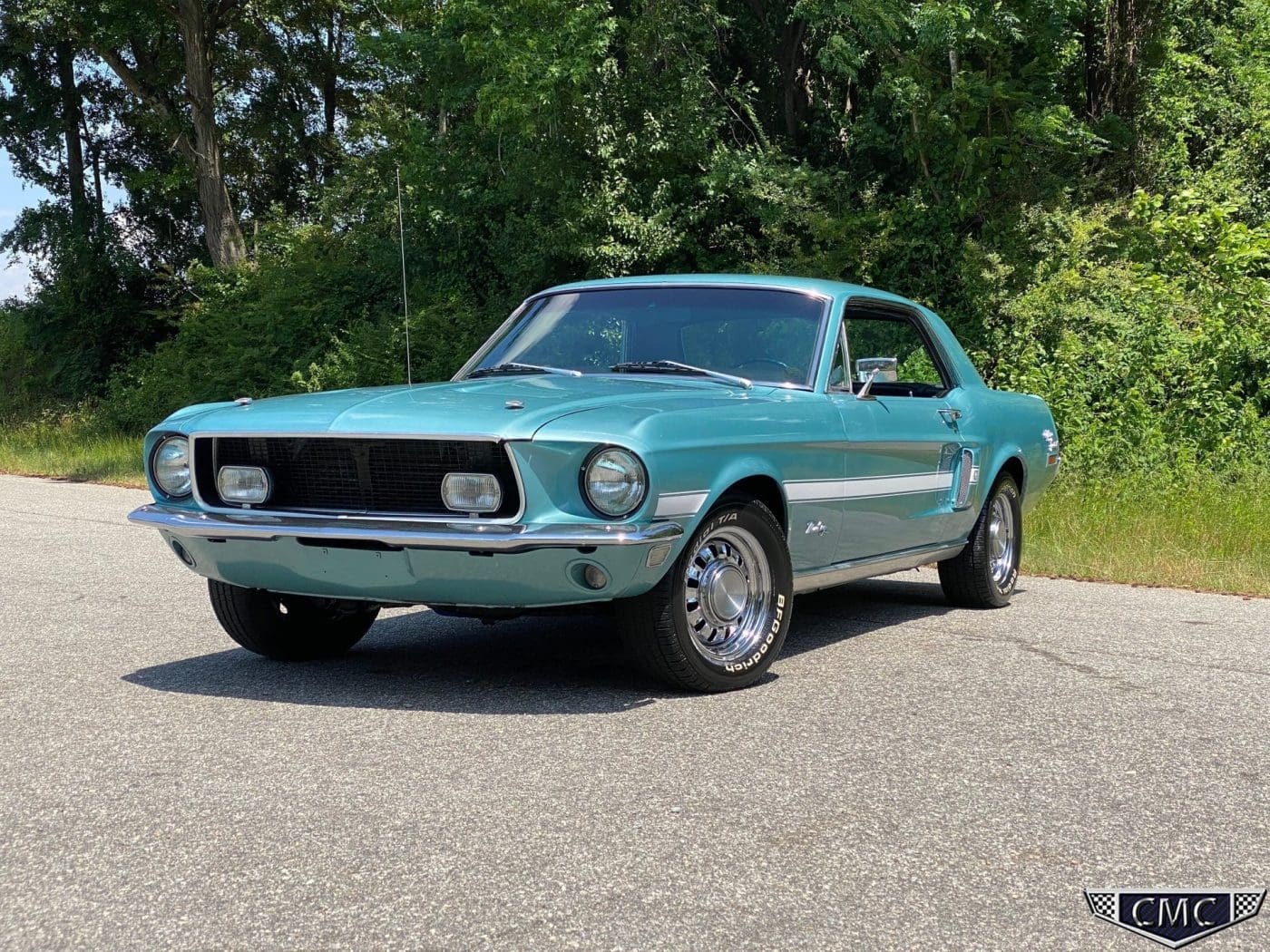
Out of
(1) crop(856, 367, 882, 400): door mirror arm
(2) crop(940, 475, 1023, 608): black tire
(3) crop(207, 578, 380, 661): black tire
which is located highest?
(1) crop(856, 367, 882, 400): door mirror arm

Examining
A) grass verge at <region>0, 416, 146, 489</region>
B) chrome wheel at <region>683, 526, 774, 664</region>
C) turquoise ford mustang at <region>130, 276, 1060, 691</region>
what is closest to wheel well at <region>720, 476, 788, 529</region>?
turquoise ford mustang at <region>130, 276, 1060, 691</region>

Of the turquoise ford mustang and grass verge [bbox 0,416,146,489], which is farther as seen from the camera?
grass verge [bbox 0,416,146,489]

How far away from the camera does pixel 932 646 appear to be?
261 inches

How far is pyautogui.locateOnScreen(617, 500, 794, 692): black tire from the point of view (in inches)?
206

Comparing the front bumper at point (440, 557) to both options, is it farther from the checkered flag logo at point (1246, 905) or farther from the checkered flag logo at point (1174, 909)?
the checkered flag logo at point (1246, 905)

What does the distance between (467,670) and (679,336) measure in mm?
1695

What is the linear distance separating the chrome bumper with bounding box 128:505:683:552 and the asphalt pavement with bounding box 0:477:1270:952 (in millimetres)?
591

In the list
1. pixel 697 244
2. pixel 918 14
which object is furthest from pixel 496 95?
pixel 918 14

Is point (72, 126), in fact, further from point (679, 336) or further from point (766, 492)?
point (766, 492)

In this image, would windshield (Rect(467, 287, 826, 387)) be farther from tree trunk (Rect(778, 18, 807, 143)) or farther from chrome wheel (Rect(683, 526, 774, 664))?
tree trunk (Rect(778, 18, 807, 143))

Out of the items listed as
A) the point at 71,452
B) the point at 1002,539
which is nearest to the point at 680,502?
the point at 1002,539

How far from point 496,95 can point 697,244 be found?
3428 millimetres

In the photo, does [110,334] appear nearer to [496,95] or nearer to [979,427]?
[496,95]

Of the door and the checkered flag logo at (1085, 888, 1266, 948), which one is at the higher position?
the door
